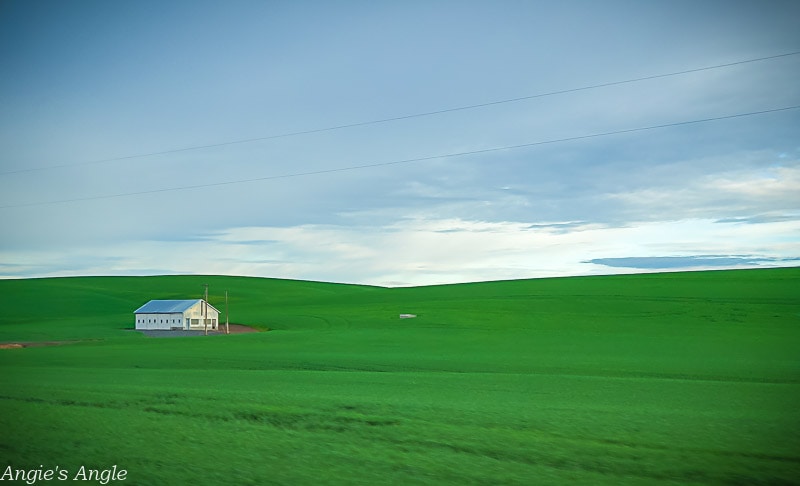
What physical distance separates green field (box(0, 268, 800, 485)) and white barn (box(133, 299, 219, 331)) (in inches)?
602

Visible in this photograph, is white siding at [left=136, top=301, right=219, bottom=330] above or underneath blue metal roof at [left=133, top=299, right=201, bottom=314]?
underneath

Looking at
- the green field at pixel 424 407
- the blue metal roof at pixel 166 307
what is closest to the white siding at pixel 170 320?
the blue metal roof at pixel 166 307

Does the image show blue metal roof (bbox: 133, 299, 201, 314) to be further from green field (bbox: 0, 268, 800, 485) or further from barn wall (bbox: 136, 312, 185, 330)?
green field (bbox: 0, 268, 800, 485)

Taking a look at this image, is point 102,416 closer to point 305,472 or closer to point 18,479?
point 18,479

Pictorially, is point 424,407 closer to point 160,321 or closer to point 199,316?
point 160,321

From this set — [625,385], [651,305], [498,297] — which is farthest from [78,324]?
[625,385]

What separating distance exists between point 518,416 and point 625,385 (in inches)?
255

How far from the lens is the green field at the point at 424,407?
26.0ft

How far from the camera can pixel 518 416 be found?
11.1 m

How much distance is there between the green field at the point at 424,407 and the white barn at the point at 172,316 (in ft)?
50.2

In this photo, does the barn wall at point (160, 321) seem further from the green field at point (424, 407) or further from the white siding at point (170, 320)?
the green field at point (424, 407)

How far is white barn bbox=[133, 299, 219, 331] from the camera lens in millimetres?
53094

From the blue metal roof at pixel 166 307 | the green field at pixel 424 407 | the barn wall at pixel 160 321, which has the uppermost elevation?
the blue metal roof at pixel 166 307

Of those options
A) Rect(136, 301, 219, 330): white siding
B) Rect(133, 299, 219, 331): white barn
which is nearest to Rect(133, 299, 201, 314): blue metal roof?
Rect(133, 299, 219, 331): white barn
